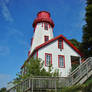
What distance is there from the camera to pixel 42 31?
99.5 ft

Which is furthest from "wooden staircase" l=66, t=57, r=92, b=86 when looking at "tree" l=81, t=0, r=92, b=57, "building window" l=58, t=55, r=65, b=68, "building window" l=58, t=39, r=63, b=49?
"building window" l=58, t=39, r=63, b=49

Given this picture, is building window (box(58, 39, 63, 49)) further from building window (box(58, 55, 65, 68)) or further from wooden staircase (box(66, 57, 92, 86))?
wooden staircase (box(66, 57, 92, 86))

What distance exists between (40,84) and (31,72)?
16.9 feet

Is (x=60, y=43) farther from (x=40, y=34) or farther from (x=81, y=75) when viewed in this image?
(x=81, y=75)

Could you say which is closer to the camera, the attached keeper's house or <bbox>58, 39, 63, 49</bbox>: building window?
the attached keeper's house

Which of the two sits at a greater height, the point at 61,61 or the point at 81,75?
the point at 61,61

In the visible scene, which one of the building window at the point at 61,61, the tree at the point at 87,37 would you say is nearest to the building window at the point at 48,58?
the building window at the point at 61,61

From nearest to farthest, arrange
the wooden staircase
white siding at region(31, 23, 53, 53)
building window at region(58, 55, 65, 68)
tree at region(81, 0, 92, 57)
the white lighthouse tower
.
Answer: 1. the wooden staircase
2. tree at region(81, 0, 92, 57)
3. building window at region(58, 55, 65, 68)
4. white siding at region(31, 23, 53, 53)
5. the white lighthouse tower

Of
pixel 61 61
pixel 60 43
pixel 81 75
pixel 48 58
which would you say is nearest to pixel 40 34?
pixel 60 43

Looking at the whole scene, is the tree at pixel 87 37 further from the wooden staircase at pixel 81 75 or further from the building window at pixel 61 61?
the wooden staircase at pixel 81 75

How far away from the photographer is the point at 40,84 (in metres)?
12.9

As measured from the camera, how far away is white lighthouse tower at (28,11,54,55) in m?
29.9

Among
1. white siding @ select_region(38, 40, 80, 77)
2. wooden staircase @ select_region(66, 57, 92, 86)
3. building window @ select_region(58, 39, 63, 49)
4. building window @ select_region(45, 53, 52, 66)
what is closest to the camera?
wooden staircase @ select_region(66, 57, 92, 86)

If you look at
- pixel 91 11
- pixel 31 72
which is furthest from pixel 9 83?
pixel 91 11
